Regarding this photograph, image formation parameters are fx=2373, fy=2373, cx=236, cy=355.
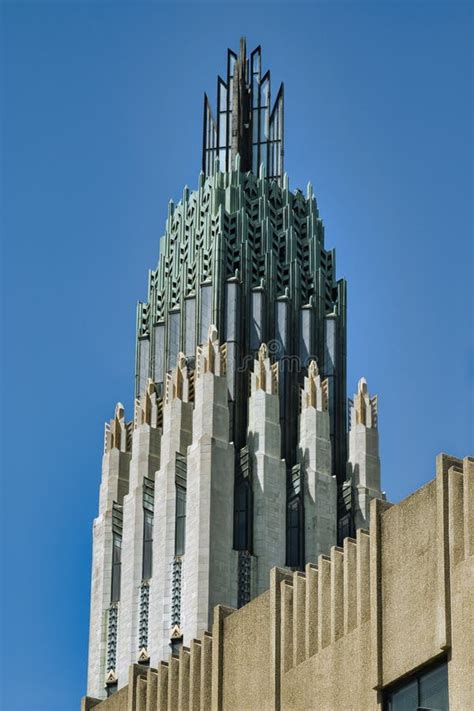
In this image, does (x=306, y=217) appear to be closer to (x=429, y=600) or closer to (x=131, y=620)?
(x=131, y=620)

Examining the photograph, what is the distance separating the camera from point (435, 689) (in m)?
31.0

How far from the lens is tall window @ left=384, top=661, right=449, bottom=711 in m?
30.8

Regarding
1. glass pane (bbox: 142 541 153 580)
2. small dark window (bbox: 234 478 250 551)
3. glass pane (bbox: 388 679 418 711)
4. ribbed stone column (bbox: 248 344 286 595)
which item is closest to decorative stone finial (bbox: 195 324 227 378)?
ribbed stone column (bbox: 248 344 286 595)

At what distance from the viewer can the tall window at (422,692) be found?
101 ft

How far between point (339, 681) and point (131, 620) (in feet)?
160

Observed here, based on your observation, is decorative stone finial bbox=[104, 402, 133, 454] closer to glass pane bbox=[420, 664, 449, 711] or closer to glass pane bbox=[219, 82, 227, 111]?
glass pane bbox=[219, 82, 227, 111]

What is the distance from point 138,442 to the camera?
85188mm

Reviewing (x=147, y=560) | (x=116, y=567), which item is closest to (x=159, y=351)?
(x=116, y=567)

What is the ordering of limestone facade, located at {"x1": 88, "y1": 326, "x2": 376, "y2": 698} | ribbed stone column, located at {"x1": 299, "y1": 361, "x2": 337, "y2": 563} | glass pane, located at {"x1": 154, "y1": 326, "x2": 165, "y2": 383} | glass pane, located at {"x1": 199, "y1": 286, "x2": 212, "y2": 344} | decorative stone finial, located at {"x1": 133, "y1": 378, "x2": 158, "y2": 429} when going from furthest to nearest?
glass pane, located at {"x1": 154, "y1": 326, "x2": 165, "y2": 383}, glass pane, located at {"x1": 199, "y1": 286, "x2": 212, "y2": 344}, decorative stone finial, located at {"x1": 133, "y1": 378, "x2": 158, "y2": 429}, ribbed stone column, located at {"x1": 299, "y1": 361, "x2": 337, "y2": 563}, limestone facade, located at {"x1": 88, "y1": 326, "x2": 376, "y2": 698}

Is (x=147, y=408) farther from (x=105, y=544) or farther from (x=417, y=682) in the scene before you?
(x=417, y=682)

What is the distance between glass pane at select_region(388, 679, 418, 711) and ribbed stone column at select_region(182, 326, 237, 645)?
4434 centimetres

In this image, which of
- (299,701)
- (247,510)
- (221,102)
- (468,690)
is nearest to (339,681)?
(299,701)

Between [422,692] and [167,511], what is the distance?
5104 centimetres

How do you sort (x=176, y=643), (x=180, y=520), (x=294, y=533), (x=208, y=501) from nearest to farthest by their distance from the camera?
(x=176, y=643), (x=208, y=501), (x=294, y=533), (x=180, y=520)
